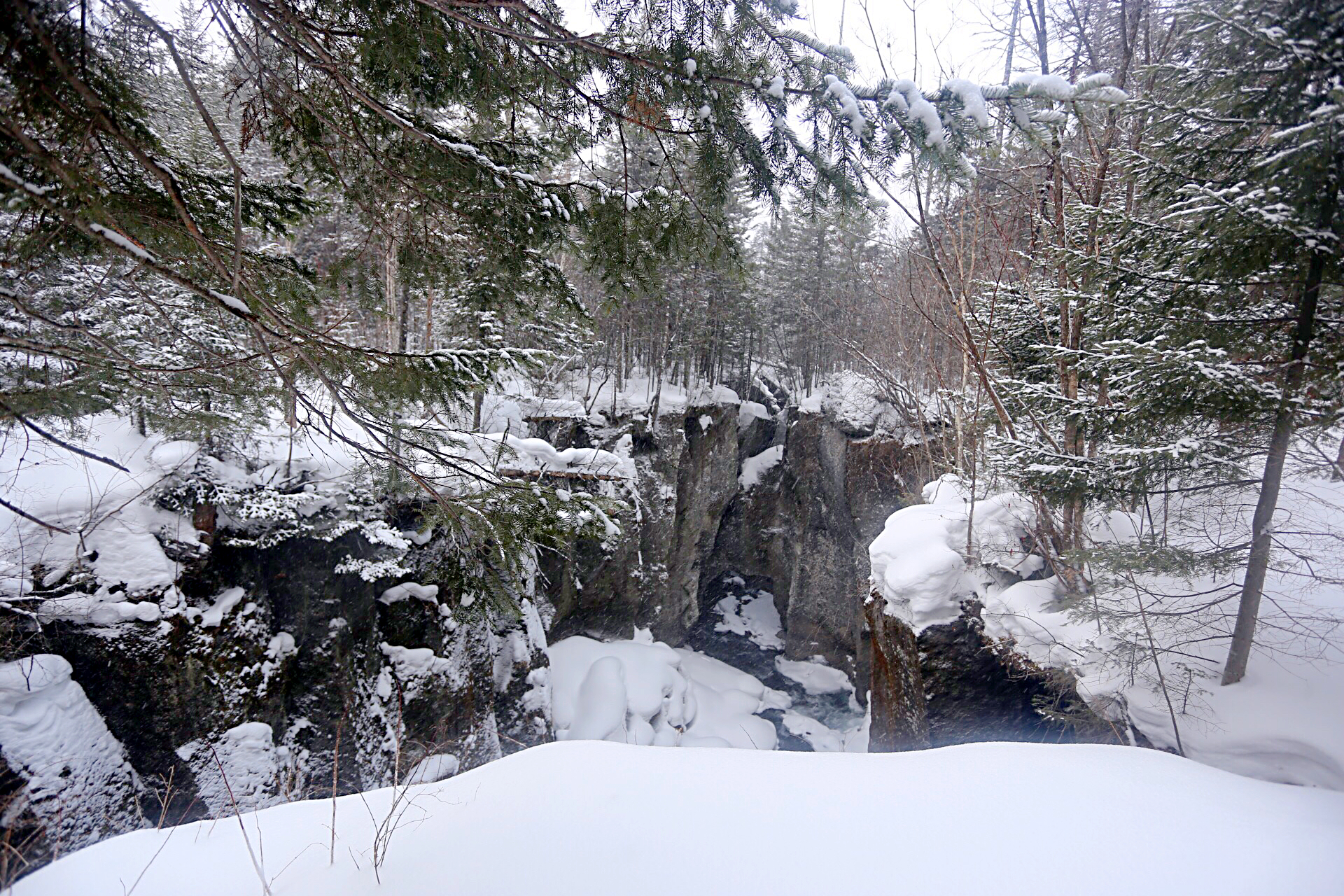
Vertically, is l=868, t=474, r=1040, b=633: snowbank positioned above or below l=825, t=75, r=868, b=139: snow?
below

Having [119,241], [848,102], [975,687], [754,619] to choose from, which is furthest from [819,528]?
[119,241]

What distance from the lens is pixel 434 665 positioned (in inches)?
296

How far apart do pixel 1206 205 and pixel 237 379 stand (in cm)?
595

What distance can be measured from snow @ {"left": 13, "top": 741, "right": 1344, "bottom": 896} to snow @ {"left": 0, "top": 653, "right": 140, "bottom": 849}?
3.71 m

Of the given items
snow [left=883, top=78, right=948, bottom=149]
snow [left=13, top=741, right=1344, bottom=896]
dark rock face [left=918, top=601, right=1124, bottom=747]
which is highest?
snow [left=883, top=78, right=948, bottom=149]

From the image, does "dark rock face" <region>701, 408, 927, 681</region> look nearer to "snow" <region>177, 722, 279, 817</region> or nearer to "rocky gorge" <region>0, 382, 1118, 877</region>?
"rocky gorge" <region>0, 382, 1118, 877</region>

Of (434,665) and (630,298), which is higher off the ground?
(630,298)

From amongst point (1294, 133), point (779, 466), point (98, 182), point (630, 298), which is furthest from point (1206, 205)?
point (779, 466)

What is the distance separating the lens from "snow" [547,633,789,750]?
10391 millimetres

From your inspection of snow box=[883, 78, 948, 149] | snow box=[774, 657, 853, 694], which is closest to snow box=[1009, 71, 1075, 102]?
snow box=[883, 78, 948, 149]

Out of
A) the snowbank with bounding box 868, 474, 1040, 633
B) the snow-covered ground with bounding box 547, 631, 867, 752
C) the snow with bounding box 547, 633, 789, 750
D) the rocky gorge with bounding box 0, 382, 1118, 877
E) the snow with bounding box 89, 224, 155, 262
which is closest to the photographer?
the snow with bounding box 89, 224, 155, 262

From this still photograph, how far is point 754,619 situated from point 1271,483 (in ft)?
55.8

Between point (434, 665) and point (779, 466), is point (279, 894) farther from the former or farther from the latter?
point (779, 466)

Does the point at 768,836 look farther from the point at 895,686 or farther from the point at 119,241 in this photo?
the point at 895,686
